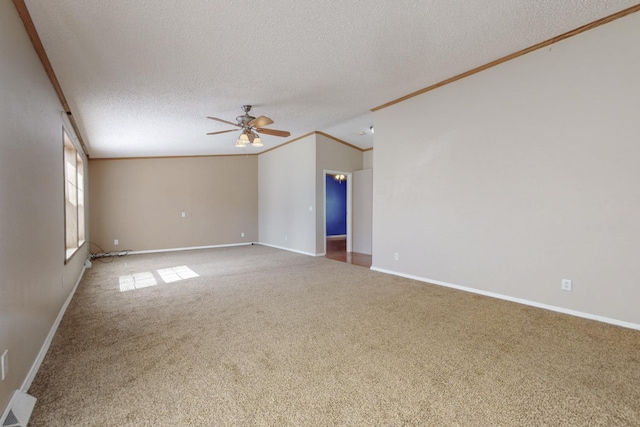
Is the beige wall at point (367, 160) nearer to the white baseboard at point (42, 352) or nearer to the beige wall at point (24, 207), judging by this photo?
the beige wall at point (24, 207)

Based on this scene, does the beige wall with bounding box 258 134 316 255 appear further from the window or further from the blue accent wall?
the window

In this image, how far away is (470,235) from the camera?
12.2 ft

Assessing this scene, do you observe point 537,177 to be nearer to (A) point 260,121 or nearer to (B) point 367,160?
(A) point 260,121

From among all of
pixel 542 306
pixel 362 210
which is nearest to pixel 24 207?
pixel 542 306

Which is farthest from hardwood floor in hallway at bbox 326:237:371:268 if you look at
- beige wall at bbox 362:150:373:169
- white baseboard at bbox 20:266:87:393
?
white baseboard at bbox 20:266:87:393

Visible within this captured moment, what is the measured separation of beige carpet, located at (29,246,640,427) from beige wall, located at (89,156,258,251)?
4.06m

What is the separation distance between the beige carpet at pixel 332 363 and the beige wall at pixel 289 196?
10.5 feet

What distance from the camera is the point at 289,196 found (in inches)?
287

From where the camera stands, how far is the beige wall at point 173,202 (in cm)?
707

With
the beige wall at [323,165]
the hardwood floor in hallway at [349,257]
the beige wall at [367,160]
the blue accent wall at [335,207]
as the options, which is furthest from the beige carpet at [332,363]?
the blue accent wall at [335,207]

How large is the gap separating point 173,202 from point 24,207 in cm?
600

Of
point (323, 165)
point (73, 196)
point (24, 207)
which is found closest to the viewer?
point (24, 207)

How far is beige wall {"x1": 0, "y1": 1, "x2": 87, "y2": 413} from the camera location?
163cm

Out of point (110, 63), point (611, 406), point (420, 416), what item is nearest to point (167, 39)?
point (110, 63)
